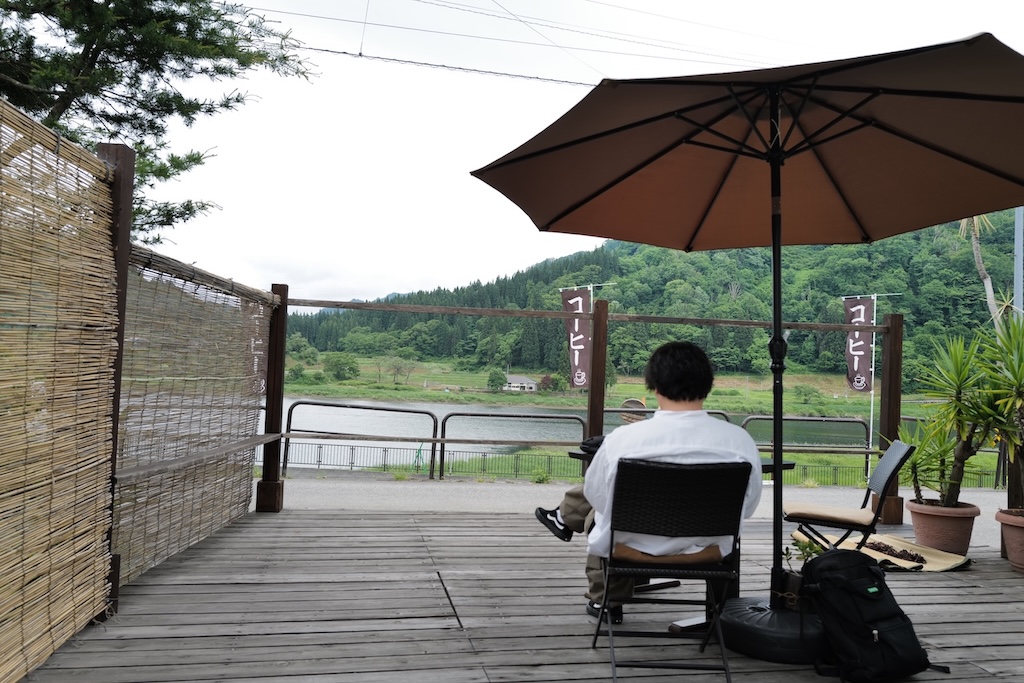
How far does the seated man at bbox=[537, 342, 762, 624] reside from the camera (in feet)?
8.57

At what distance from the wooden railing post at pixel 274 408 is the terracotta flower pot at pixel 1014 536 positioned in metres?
4.28

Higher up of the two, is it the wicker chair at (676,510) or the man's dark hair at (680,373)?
the man's dark hair at (680,373)

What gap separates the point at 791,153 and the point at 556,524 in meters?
1.80

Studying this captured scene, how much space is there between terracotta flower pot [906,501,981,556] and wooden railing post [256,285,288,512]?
393cm

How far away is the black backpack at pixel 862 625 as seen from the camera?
8.69ft

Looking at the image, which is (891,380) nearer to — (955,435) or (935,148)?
(955,435)

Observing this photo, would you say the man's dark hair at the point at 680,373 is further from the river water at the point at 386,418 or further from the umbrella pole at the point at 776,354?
the river water at the point at 386,418

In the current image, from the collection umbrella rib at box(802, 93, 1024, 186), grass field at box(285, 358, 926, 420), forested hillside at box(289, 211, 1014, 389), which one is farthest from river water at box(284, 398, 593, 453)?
forested hillside at box(289, 211, 1014, 389)

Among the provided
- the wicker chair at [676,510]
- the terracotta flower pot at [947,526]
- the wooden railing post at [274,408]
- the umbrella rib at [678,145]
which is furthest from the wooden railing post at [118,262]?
the terracotta flower pot at [947,526]

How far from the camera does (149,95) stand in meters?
10.5

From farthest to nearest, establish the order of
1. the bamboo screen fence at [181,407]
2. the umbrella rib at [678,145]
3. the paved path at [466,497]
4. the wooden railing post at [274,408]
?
the paved path at [466,497], the wooden railing post at [274,408], the bamboo screen fence at [181,407], the umbrella rib at [678,145]

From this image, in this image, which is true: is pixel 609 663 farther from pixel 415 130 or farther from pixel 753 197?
pixel 415 130

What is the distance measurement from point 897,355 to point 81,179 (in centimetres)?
529

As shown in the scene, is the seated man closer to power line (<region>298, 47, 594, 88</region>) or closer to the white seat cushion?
the white seat cushion
